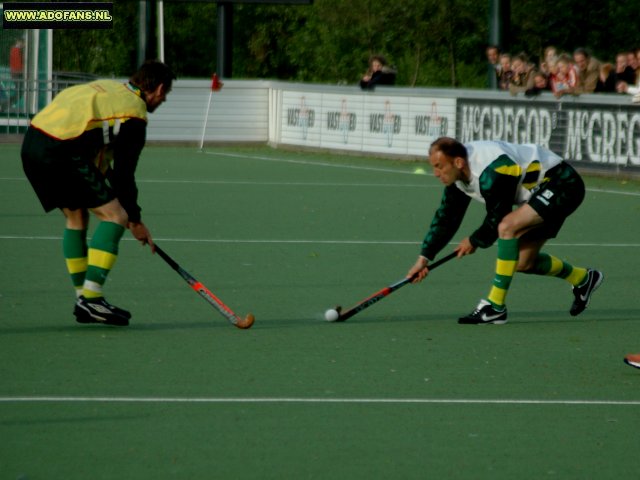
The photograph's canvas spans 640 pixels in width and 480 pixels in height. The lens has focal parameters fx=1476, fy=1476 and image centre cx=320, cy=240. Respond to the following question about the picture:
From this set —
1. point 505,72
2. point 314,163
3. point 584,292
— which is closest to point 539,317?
point 584,292

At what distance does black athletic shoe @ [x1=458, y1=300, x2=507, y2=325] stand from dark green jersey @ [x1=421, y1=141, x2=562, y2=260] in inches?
15.1

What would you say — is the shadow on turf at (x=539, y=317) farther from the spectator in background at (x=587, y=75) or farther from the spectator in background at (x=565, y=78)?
the spectator in background at (x=587, y=75)

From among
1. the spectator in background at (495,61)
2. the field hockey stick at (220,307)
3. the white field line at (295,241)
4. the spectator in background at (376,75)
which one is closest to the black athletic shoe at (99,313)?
the field hockey stick at (220,307)

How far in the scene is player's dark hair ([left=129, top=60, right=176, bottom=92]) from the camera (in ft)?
26.0

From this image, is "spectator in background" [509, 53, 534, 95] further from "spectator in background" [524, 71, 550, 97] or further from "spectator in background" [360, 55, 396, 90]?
"spectator in background" [360, 55, 396, 90]

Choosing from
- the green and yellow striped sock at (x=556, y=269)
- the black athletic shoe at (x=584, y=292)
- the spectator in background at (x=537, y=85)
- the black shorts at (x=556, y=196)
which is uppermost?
the spectator in background at (x=537, y=85)

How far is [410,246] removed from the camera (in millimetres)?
12367

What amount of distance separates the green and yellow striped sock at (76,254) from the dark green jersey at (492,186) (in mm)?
1947

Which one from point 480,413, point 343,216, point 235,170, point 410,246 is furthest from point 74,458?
point 235,170

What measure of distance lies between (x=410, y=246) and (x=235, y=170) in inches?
362

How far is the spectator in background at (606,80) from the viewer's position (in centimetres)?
1956

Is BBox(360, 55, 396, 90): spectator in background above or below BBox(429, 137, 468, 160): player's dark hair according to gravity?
above

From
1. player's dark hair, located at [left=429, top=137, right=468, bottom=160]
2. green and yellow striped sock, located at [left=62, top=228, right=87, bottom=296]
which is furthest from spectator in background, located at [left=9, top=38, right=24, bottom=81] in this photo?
player's dark hair, located at [left=429, top=137, right=468, bottom=160]

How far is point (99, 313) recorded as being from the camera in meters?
8.11
